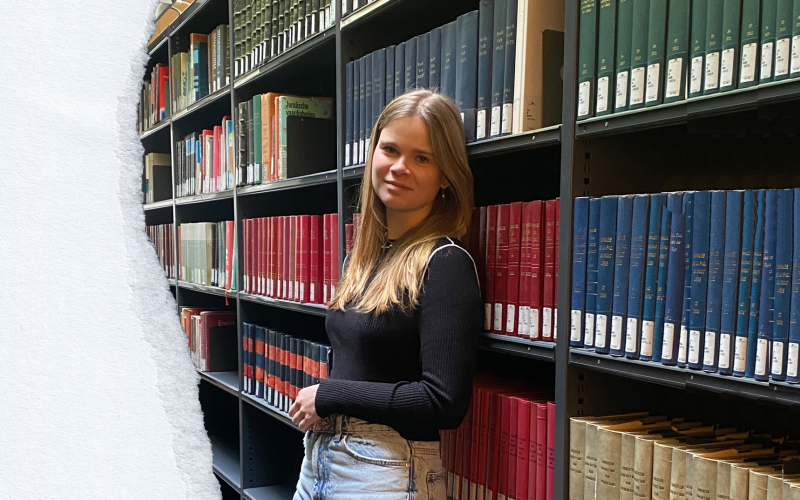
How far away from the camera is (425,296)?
1.16 m

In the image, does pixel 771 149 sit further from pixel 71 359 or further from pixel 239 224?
pixel 71 359

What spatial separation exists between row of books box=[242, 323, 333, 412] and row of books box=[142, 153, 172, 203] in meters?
1.62

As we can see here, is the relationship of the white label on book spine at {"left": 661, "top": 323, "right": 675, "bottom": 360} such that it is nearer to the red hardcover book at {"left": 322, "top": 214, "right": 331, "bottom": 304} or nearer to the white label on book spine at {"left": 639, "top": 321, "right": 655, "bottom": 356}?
the white label on book spine at {"left": 639, "top": 321, "right": 655, "bottom": 356}

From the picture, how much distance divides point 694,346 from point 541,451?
1.30 feet

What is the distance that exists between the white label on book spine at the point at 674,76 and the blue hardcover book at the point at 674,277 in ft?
0.50

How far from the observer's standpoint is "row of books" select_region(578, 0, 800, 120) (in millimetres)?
829

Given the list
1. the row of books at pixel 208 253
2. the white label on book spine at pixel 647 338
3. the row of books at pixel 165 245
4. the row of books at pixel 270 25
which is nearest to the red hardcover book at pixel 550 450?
the white label on book spine at pixel 647 338

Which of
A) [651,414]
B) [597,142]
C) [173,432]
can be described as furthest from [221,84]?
[651,414]

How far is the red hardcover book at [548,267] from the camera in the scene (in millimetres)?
1153

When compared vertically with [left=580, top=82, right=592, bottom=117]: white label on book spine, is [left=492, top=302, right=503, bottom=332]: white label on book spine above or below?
below

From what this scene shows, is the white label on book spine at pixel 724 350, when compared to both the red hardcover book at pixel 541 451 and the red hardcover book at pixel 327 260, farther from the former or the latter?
the red hardcover book at pixel 327 260

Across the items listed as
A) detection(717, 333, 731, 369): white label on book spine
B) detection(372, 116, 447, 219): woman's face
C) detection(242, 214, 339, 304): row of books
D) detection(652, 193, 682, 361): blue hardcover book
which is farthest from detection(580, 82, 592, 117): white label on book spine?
detection(242, 214, 339, 304): row of books

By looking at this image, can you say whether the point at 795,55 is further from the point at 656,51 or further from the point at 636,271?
the point at 636,271

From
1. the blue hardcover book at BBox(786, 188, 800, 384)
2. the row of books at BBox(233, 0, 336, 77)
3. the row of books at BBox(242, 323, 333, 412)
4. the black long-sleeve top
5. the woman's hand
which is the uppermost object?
the row of books at BBox(233, 0, 336, 77)
